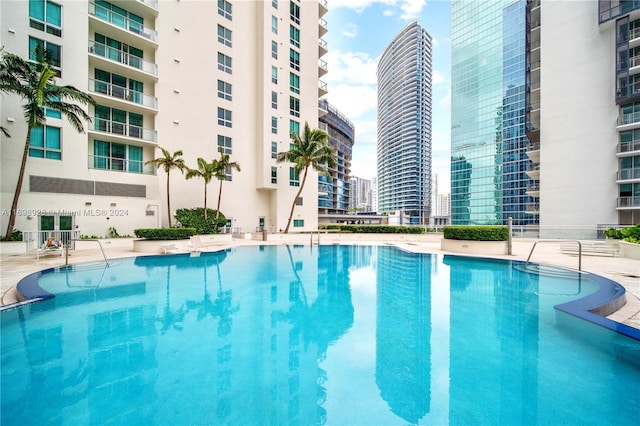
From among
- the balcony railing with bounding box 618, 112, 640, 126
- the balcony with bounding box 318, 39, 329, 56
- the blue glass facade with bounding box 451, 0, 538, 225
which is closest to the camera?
the balcony railing with bounding box 618, 112, 640, 126

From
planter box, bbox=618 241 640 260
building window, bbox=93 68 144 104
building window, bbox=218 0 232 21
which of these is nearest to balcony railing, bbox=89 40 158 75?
building window, bbox=93 68 144 104

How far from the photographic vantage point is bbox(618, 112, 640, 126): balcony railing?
21700 millimetres

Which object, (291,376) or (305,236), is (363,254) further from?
(291,376)

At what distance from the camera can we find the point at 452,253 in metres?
15.7

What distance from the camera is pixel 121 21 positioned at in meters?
19.5

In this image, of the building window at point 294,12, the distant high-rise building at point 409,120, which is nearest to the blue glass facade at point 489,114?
the distant high-rise building at point 409,120

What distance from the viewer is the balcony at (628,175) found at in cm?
2153

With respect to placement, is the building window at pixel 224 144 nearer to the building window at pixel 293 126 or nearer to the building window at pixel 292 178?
the building window at pixel 292 178

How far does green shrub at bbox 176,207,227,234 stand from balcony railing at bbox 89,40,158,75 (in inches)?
442

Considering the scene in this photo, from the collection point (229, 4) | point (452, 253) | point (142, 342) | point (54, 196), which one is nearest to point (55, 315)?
point (142, 342)

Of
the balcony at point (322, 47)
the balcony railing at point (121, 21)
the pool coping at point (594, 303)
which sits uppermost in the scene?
the balcony at point (322, 47)

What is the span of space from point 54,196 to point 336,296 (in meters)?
19.0

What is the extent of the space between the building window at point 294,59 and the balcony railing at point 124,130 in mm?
17468

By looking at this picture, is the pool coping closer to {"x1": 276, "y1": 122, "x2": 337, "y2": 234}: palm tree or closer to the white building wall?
{"x1": 276, "y1": 122, "x2": 337, "y2": 234}: palm tree
